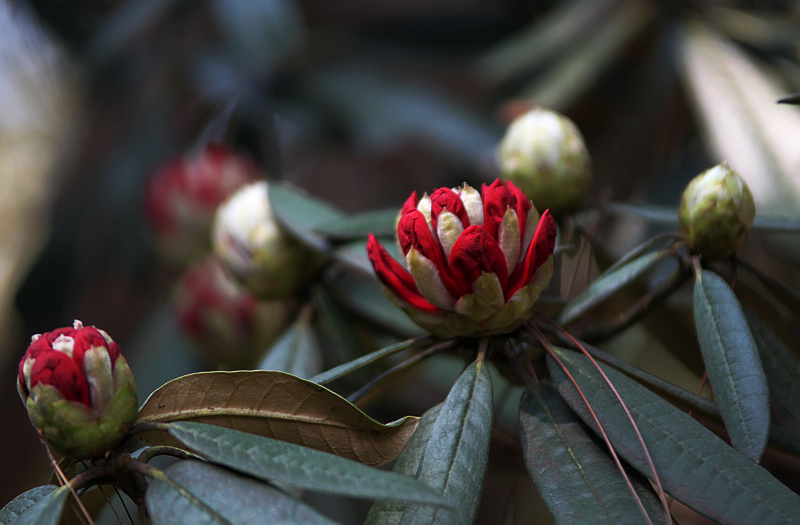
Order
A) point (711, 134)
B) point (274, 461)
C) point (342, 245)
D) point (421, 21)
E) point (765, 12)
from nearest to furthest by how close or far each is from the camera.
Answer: point (274, 461), point (342, 245), point (711, 134), point (765, 12), point (421, 21)

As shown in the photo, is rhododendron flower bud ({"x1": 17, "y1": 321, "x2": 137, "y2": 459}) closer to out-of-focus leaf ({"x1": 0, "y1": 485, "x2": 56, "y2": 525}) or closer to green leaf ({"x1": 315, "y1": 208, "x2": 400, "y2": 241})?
out-of-focus leaf ({"x1": 0, "y1": 485, "x2": 56, "y2": 525})

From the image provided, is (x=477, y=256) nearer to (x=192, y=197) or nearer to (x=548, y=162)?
(x=548, y=162)

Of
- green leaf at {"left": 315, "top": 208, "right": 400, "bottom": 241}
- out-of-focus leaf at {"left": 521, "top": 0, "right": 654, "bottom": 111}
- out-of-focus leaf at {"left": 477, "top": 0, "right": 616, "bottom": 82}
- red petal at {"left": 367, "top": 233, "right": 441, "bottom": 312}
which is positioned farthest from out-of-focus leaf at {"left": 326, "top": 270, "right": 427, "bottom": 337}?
out-of-focus leaf at {"left": 477, "top": 0, "right": 616, "bottom": 82}

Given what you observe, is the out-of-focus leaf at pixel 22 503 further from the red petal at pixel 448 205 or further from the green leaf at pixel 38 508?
the red petal at pixel 448 205

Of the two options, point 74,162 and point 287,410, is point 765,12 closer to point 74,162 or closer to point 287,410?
point 287,410

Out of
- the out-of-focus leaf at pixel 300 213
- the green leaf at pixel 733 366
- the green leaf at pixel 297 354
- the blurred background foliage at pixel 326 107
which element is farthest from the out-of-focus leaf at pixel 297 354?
the blurred background foliage at pixel 326 107

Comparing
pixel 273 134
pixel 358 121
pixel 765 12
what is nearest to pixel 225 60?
pixel 273 134

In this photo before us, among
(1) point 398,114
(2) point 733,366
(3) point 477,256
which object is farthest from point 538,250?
Result: (1) point 398,114
